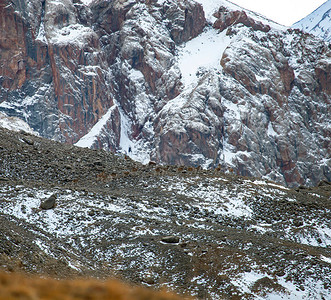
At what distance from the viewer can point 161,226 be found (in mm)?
22016

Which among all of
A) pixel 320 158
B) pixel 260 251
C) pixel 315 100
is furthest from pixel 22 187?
pixel 315 100

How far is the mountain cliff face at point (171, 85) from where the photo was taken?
156 meters

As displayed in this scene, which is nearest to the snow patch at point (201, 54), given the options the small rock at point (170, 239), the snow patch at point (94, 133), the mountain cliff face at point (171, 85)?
the mountain cliff face at point (171, 85)

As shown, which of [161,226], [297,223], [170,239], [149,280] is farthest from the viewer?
[297,223]

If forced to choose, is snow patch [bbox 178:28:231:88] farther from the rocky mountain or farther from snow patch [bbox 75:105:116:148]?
the rocky mountain

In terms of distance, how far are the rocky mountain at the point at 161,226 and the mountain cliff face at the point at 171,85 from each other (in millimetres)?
118152

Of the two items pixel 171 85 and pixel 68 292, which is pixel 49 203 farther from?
pixel 171 85

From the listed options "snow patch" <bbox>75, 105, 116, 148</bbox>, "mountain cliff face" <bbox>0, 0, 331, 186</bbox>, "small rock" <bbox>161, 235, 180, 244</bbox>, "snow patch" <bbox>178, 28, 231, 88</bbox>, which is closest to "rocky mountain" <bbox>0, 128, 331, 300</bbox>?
"small rock" <bbox>161, 235, 180, 244</bbox>

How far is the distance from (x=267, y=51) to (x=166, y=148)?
231ft

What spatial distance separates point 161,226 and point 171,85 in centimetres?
15409

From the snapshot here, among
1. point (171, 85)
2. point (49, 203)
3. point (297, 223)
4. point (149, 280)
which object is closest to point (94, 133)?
point (171, 85)

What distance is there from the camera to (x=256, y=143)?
158 meters

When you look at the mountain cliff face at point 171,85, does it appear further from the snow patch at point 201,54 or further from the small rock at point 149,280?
the small rock at point 149,280

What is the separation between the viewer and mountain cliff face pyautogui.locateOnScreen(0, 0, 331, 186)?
15638cm
